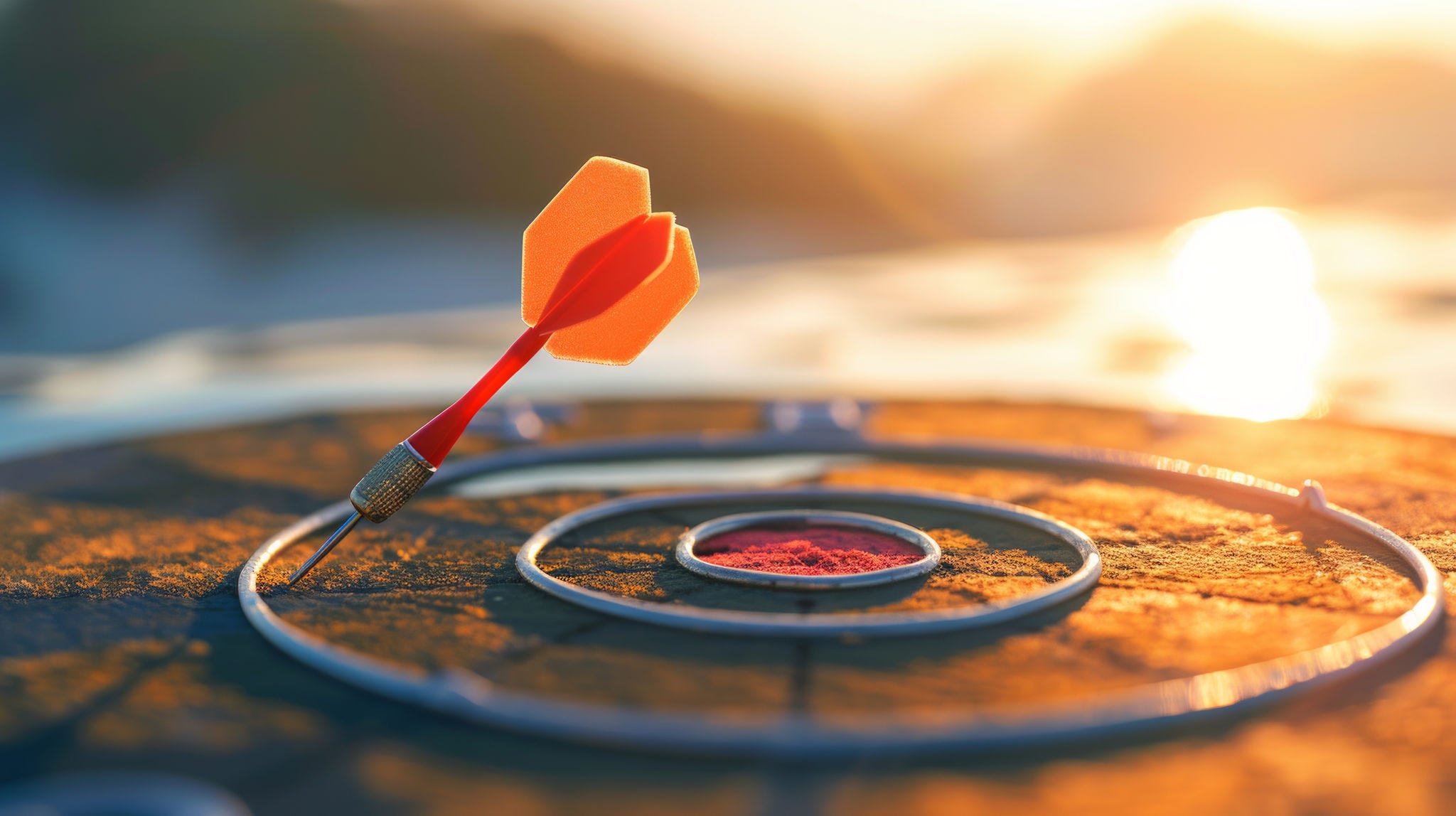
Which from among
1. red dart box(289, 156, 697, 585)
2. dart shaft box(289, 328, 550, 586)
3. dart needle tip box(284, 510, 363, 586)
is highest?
red dart box(289, 156, 697, 585)

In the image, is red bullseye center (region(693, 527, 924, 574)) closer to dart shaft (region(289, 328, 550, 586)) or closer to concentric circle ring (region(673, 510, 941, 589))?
concentric circle ring (region(673, 510, 941, 589))

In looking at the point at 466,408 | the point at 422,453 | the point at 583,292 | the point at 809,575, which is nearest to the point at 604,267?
the point at 583,292

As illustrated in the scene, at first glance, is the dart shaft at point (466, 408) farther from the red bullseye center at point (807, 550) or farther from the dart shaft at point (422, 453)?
the red bullseye center at point (807, 550)

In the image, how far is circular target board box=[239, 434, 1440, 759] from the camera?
25.7 ft

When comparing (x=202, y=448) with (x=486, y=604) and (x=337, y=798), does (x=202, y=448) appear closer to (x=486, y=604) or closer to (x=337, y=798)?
(x=486, y=604)

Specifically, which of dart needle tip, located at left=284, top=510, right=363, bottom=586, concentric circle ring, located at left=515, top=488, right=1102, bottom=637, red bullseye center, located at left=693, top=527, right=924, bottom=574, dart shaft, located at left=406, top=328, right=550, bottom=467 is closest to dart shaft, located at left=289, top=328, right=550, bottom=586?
dart shaft, located at left=406, top=328, right=550, bottom=467

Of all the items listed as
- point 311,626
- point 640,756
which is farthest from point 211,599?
point 640,756

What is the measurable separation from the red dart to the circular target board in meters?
1.37

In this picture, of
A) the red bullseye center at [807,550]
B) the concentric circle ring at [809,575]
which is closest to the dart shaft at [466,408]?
the concentric circle ring at [809,575]

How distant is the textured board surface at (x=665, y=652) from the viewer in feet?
23.3

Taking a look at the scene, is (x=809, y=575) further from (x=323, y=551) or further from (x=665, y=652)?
(x=323, y=551)

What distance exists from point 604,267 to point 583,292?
333 millimetres

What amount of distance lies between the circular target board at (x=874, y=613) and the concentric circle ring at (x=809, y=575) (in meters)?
0.09

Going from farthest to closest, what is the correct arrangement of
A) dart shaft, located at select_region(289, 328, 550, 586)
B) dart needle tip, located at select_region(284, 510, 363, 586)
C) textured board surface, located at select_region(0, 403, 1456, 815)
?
dart needle tip, located at select_region(284, 510, 363, 586), dart shaft, located at select_region(289, 328, 550, 586), textured board surface, located at select_region(0, 403, 1456, 815)
